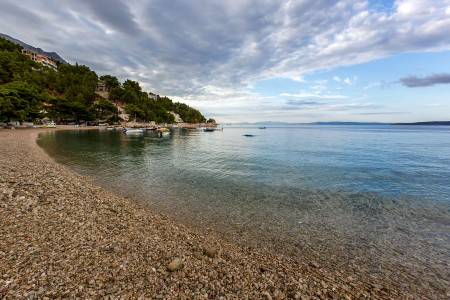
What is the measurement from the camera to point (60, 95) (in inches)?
4946

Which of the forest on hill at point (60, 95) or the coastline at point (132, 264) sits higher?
the forest on hill at point (60, 95)

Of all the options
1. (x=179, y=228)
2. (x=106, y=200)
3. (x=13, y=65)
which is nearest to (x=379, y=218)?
(x=179, y=228)

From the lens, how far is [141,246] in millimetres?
6695

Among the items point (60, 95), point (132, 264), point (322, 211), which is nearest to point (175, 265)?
point (132, 264)

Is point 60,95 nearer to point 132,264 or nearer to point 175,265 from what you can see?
point 132,264

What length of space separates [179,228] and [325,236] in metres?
6.37

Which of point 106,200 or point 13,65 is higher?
point 13,65

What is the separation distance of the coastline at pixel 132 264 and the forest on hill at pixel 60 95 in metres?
71.1

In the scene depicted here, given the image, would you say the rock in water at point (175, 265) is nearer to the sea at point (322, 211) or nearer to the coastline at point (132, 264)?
the coastline at point (132, 264)

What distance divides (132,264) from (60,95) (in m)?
157

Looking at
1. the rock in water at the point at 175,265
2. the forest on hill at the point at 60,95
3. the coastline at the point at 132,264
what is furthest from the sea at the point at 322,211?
the forest on hill at the point at 60,95

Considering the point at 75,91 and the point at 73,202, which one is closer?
the point at 73,202

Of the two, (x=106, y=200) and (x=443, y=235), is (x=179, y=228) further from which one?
(x=443, y=235)

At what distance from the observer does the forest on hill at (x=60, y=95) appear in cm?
6600
